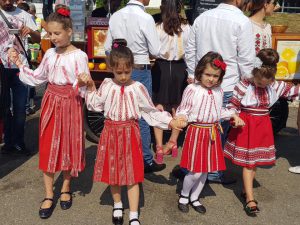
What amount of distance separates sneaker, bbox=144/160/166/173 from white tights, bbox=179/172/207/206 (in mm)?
853

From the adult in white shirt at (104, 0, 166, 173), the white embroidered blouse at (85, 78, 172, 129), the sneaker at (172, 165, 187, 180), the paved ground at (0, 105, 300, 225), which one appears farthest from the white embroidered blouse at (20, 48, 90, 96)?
the sneaker at (172, 165, 187, 180)

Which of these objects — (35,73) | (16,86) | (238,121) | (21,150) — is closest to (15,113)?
(16,86)

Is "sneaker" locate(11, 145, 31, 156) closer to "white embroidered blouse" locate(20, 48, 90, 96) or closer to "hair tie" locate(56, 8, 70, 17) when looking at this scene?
"white embroidered blouse" locate(20, 48, 90, 96)

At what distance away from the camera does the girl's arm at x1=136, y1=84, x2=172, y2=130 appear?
3.20 meters

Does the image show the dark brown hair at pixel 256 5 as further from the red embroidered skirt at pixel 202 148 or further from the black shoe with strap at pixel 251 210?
the black shoe with strap at pixel 251 210

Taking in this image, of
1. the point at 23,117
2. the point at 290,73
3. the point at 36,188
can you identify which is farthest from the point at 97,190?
the point at 290,73

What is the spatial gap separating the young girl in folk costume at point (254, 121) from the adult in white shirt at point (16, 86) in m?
2.33

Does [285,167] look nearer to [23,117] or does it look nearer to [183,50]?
[183,50]

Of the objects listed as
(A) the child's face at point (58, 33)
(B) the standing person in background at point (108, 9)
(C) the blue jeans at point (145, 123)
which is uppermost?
(B) the standing person in background at point (108, 9)

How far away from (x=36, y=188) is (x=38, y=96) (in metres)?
4.24

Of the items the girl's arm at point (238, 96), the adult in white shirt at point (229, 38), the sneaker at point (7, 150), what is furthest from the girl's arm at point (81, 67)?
the sneaker at point (7, 150)

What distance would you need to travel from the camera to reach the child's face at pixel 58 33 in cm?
325

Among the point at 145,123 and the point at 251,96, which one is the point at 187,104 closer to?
the point at 251,96

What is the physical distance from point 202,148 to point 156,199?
82 centimetres
